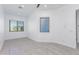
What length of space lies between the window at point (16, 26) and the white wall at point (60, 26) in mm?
3507

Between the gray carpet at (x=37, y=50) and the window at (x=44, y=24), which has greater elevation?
the window at (x=44, y=24)

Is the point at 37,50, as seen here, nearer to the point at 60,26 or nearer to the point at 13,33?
the point at 60,26

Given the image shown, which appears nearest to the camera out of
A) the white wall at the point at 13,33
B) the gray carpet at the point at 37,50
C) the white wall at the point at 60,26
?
the gray carpet at the point at 37,50

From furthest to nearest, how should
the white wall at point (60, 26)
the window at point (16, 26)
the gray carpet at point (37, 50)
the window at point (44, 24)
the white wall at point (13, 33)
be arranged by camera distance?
the window at point (16, 26) < the white wall at point (13, 33) < the window at point (44, 24) < the white wall at point (60, 26) < the gray carpet at point (37, 50)

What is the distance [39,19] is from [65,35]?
2748mm

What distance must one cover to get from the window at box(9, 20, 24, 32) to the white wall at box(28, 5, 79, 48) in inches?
138

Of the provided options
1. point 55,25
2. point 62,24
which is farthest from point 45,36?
point 62,24

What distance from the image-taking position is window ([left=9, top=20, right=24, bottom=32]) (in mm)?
11516

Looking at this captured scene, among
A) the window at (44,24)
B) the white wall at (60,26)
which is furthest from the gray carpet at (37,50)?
the window at (44,24)

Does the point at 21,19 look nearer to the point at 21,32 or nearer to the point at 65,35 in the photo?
the point at 21,32

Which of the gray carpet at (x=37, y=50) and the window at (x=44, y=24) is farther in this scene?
the window at (x=44, y=24)

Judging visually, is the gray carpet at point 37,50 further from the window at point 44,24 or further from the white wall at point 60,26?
the window at point 44,24

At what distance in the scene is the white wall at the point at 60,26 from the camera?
6.19 meters

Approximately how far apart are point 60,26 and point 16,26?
18.7 ft
